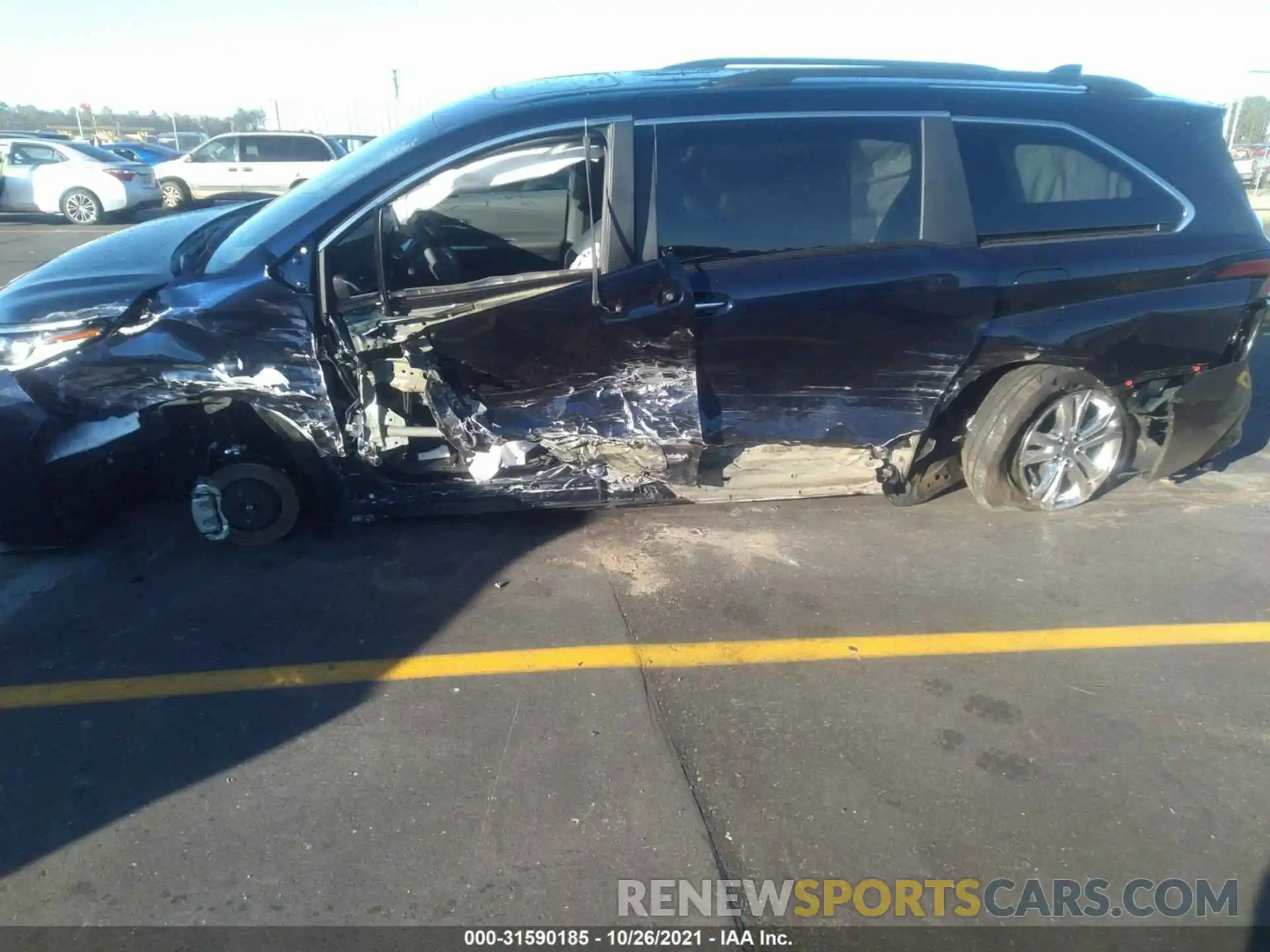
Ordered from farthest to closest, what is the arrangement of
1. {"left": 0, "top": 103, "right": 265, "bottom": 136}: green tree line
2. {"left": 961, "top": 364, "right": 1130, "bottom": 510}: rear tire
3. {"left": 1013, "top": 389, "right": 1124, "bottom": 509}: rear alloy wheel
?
1. {"left": 0, "top": 103, "right": 265, "bottom": 136}: green tree line
2. {"left": 1013, "top": 389, "right": 1124, "bottom": 509}: rear alloy wheel
3. {"left": 961, "top": 364, "right": 1130, "bottom": 510}: rear tire

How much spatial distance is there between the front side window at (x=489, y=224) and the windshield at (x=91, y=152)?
15905 millimetres

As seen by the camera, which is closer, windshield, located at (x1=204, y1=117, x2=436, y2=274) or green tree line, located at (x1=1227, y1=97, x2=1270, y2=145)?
windshield, located at (x1=204, y1=117, x2=436, y2=274)

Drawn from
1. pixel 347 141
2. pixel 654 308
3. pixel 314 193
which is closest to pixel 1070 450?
pixel 654 308

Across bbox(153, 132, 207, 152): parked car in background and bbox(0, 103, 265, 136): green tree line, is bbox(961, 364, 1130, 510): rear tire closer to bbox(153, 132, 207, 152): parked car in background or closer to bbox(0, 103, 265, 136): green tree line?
bbox(153, 132, 207, 152): parked car in background

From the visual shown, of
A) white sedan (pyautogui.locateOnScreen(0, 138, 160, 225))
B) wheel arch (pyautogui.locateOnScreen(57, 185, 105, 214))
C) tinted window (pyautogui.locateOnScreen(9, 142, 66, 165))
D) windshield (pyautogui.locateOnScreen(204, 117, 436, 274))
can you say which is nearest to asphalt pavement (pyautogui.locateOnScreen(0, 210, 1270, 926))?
windshield (pyautogui.locateOnScreen(204, 117, 436, 274))

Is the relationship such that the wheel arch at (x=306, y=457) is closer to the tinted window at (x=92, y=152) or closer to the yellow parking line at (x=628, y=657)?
the yellow parking line at (x=628, y=657)

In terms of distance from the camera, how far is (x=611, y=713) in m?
3.00

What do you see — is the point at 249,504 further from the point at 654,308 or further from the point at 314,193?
the point at 654,308

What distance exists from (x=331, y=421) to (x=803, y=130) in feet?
7.63

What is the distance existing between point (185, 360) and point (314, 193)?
906 millimetres

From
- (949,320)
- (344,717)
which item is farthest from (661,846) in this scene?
(949,320)

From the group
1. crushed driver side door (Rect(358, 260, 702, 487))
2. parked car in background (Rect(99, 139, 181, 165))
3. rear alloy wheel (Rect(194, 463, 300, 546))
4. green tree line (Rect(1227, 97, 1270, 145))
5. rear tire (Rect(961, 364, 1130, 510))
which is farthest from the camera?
green tree line (Rect(1227, 97, 1270, 145))

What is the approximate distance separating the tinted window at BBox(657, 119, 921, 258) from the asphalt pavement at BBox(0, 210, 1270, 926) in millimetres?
1384

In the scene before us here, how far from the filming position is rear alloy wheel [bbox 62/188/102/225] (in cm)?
1616
